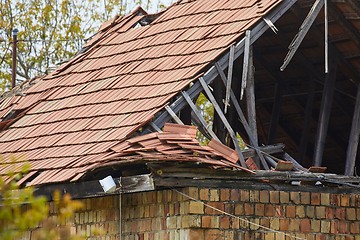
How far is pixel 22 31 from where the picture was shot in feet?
95.5

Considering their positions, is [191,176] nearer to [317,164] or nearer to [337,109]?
[317,164]

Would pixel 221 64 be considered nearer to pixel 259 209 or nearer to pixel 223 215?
pixel 259 209

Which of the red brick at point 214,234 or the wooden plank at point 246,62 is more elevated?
the wooden plank at point 246,62

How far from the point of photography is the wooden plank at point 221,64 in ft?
38.3

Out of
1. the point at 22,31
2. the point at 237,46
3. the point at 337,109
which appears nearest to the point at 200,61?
the point at 237,46

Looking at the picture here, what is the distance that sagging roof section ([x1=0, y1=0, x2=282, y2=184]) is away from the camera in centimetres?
1195

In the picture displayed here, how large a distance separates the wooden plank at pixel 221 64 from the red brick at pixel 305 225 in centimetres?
186

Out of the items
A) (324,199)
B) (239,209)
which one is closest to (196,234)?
(239,209)

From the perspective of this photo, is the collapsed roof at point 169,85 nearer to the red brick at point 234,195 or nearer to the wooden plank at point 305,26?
the wooden plank at point 305,26

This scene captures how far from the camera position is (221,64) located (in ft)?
39.7

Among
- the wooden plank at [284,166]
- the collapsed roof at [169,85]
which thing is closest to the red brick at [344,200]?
the wooden plank at [284,166]

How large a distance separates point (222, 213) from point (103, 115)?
2.28 metres

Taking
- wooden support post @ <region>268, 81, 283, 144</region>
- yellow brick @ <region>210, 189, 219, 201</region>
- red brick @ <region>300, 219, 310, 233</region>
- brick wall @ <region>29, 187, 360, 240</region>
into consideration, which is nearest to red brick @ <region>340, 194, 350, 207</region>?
brick wall @ <region>29, 187, 360, 240</region>

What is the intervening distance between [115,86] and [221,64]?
6.07ft
